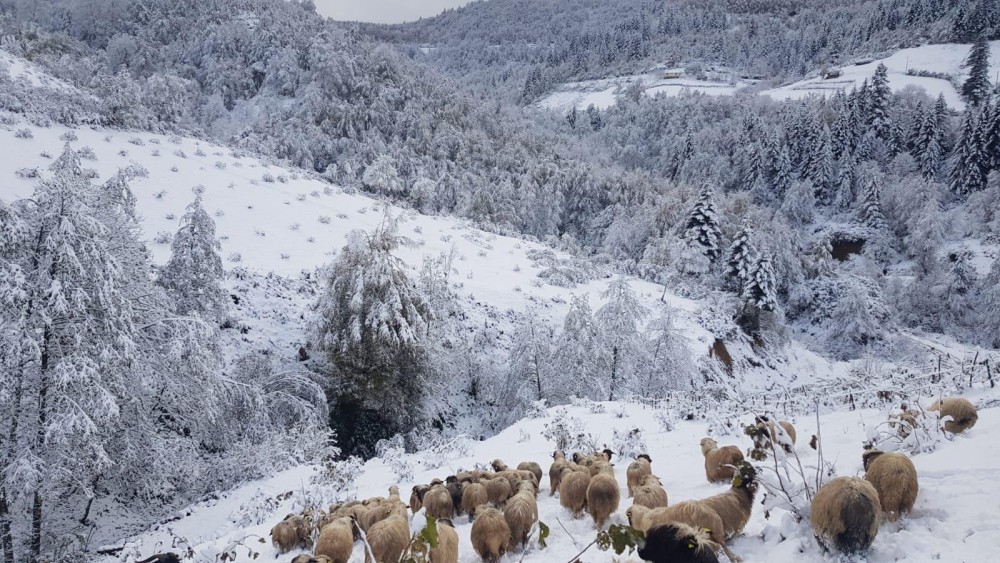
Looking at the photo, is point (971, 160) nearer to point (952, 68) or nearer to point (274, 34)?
point (952, 68)

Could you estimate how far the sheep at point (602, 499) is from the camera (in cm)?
380

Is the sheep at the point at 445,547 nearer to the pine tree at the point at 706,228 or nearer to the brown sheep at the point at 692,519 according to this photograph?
the brown sheep at the point at 692,519

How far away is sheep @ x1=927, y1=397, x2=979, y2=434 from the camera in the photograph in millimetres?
3977

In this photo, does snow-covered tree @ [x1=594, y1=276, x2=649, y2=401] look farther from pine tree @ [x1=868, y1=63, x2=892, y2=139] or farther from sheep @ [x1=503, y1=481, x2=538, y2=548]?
pine tree @ [x1=868, y1=63, x2=892, y2=139]

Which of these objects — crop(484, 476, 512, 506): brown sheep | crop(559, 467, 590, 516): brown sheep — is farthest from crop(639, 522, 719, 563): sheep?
crop(484, 476, 512, 506): brown sheep

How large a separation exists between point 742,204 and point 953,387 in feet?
161

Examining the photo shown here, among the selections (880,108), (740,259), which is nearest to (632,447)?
(740,259)

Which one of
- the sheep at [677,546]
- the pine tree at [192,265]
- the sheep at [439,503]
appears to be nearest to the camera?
the sheep at [677,546]

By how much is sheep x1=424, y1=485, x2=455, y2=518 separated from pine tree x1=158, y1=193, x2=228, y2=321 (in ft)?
31.0

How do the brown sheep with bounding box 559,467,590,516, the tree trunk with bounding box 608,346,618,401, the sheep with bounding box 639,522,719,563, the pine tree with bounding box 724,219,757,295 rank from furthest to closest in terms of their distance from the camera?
the pine tree with bounding box 724,219,757,295 < the tree trunk with bounding box 608,346,618,401 < the brown sheep with bounding box 559,467,590,516 < the sheep with bounding box 639,522,719,563

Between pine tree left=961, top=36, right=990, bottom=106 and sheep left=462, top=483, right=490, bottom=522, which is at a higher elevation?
pine tree left=961, top=36, right=990, bottom=106

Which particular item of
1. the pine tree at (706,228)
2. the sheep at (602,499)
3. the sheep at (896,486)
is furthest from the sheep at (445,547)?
the pine tree at (706,228)

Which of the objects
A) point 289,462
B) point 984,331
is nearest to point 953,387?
point 289,462

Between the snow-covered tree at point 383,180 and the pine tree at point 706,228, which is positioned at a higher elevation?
the snow-covered tree at point 383,180
